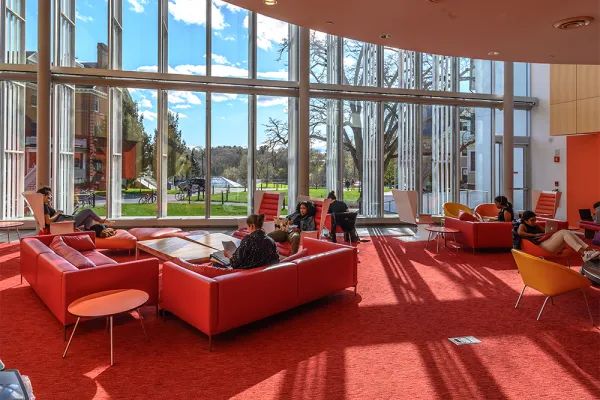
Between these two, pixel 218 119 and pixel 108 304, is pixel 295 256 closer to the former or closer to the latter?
pixel 108 304

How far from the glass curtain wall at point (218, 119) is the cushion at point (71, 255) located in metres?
6.12

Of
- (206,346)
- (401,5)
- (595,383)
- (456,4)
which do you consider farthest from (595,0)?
(206,346)

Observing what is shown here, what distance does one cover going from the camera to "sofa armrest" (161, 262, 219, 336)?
347cm

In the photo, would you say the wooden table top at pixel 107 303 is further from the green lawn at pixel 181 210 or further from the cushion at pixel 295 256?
the green lawn at pixel 181 210

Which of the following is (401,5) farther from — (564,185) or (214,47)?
(564,185)

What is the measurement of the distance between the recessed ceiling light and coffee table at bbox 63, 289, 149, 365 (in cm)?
518

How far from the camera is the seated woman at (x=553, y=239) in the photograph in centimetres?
574

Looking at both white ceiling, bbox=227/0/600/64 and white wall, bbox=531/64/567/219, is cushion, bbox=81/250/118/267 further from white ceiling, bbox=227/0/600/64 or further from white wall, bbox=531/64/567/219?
white wall, bbox=531/64/567/219

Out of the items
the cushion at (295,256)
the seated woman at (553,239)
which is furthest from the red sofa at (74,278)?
the seated woman at (553,239)

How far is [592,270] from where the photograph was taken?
460cm

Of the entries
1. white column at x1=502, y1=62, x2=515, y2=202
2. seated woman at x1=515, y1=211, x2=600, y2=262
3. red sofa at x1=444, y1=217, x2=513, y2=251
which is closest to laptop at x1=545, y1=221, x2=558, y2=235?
red sofa at x1=444, y1=217, x2=513, y2=251

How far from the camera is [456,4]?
4043mm

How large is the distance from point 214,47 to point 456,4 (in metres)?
8.62

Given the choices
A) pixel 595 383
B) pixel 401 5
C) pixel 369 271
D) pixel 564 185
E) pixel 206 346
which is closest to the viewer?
pixel 595 383
